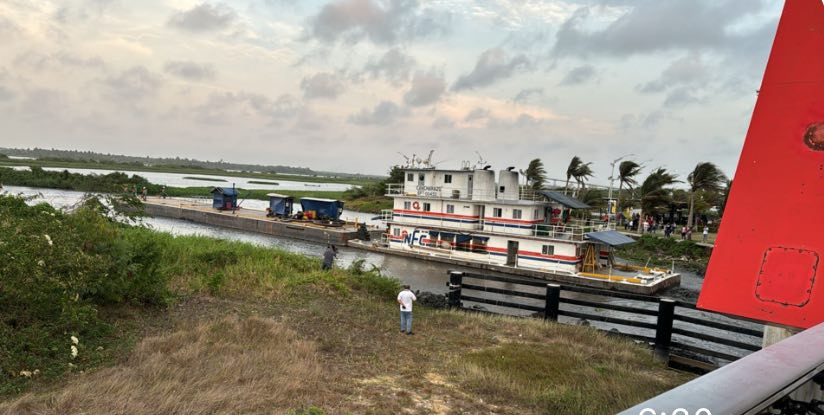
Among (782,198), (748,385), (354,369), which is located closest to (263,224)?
(354,369)

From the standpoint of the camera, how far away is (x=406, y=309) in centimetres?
1095

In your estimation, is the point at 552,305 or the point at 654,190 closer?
the point at 552,305

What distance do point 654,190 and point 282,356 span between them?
4835 cm

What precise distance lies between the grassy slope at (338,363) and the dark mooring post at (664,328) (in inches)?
15.7

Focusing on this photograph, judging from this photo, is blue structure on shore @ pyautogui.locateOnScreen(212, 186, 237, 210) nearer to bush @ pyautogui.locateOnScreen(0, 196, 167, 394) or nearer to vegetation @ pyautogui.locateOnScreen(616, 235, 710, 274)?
vegetation @ pyautogui.locateOnScreen(616, 235, 710, 274)

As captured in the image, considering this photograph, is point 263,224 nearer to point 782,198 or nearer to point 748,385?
point 782,198

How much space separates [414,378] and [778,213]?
564 cm

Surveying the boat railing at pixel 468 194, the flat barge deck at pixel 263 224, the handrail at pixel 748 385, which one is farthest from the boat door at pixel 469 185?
the handrail at pixel 748 385

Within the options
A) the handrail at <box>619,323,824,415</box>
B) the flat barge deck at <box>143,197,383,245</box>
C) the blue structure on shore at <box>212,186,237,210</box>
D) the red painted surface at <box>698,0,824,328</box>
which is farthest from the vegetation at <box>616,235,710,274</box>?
the blue structure on shore at <box>212,186,237,210</box>

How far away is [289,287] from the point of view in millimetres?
13961

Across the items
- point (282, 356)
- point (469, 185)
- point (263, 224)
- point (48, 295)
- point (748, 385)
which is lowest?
point (263, 224)

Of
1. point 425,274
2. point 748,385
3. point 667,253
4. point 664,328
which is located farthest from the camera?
point 667,253

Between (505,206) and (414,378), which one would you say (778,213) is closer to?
(414,378)

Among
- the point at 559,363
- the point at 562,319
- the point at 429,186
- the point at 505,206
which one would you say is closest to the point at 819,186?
the point at 559,363
